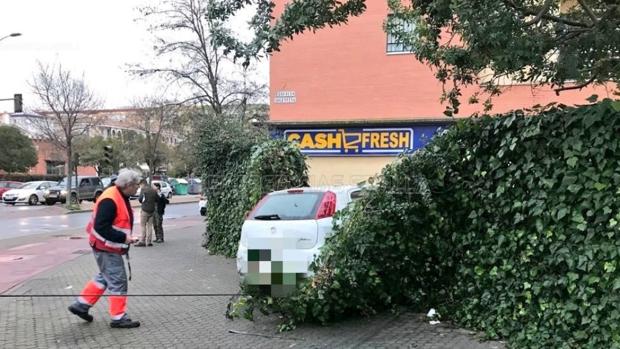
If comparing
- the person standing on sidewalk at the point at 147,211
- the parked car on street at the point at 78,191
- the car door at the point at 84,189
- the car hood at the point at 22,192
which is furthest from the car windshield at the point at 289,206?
the car door at the point at 84,189

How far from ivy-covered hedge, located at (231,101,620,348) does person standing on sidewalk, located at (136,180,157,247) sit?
352 inches

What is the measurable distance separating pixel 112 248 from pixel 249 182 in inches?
158

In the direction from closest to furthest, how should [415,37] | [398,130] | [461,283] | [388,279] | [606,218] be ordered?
[606,218], [461,283], [388,279], [415,37], [398,130]

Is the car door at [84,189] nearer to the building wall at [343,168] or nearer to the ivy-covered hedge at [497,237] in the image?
the building wall at [343,168]

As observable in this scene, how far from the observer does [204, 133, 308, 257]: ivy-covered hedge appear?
10180 mm

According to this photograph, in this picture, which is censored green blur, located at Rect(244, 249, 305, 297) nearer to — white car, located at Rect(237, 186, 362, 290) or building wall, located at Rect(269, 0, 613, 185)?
white car, located at Rect(237, 186, 362, 290)

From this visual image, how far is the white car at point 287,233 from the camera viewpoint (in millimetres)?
6324

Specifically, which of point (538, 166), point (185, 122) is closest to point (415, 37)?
point (538, 166)

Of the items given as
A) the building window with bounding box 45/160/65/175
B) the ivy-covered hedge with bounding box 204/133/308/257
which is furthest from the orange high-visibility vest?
the building window with bounding box 45/160/65/175

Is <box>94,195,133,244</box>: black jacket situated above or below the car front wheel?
above

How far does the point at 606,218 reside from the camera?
4.68 metres

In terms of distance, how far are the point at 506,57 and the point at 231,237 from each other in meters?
7.74

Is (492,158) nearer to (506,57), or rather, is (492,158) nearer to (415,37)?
(506,57)

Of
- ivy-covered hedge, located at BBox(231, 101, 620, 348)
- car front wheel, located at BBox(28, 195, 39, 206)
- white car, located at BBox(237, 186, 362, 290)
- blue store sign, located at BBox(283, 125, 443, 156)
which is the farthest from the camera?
car front wheel, located at BBox(28, 195, 39, 206)
